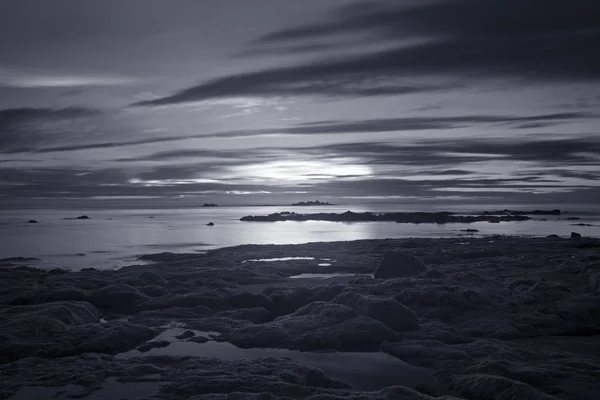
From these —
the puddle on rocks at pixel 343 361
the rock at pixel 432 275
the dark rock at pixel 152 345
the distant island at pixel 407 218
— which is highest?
the distant island at pixel 407 218

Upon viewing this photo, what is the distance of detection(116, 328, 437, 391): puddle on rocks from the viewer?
9.84 meters

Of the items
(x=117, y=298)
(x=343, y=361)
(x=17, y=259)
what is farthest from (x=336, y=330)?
(x=17, y=259)

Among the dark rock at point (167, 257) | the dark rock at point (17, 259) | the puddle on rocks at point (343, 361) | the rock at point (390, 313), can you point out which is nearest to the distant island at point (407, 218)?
the dark rock at point (167, 257)

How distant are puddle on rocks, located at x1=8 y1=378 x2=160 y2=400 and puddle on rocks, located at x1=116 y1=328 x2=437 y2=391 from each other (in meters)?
2.04

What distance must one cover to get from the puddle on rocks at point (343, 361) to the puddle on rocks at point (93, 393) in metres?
2.04

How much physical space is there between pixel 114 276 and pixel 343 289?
11791 mm

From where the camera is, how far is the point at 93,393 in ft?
28.9

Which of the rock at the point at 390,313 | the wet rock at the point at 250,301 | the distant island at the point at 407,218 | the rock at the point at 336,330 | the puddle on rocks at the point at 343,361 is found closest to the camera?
the puddle on rocks at the point at 343,361

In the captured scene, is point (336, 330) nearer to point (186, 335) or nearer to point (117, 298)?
point (186, 335)

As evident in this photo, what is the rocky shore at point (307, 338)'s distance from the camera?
9.13 meters

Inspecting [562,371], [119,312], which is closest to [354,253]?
[119,312]

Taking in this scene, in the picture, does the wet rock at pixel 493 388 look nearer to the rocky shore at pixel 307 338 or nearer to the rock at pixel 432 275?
the rocky shore at pixel 307 338

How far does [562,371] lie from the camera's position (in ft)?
32.0

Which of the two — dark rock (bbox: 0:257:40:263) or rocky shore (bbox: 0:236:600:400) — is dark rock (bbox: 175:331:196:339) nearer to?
rocky shore (bbox: 0:236:600:400)
